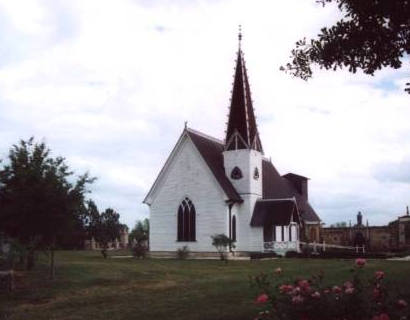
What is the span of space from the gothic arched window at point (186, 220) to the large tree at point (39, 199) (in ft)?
77.9

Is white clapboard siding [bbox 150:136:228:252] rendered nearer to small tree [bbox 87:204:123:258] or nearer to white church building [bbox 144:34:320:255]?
white church building [bbox 144:34:320:255]

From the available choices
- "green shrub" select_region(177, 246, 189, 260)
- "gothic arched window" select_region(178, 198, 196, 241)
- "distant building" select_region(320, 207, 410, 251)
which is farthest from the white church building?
"distant building" select_region(320, 207, 410, 251)

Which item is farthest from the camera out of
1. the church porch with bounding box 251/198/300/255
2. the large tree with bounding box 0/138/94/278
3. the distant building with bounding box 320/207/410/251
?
the distant building with bounding box 320/207/410/251

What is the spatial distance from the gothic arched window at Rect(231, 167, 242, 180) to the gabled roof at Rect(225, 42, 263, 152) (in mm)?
1763

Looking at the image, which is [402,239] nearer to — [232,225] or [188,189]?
[232,225]

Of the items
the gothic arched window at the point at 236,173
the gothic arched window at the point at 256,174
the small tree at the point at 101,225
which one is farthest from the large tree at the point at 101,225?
the gothic arched window at the point at 256,174

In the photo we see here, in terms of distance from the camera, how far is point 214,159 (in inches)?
1887

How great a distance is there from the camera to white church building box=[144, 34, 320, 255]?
A: 1774 inches

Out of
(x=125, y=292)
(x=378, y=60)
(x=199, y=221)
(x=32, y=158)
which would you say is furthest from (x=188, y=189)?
(x=378, y=60)

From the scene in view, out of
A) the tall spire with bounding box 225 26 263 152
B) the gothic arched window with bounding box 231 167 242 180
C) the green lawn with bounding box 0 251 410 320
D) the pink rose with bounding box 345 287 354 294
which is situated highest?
the tall spire with bounding box 225 26 263 152

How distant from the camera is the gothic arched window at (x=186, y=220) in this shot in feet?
151

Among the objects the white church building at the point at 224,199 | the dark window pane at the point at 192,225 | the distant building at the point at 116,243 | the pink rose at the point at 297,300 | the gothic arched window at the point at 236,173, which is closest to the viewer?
the pink rose at the point at 297,300

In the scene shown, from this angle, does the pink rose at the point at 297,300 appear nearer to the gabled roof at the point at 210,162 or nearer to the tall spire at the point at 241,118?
the gabled roof at the point at 210,162

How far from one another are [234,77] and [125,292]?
1344 inches
